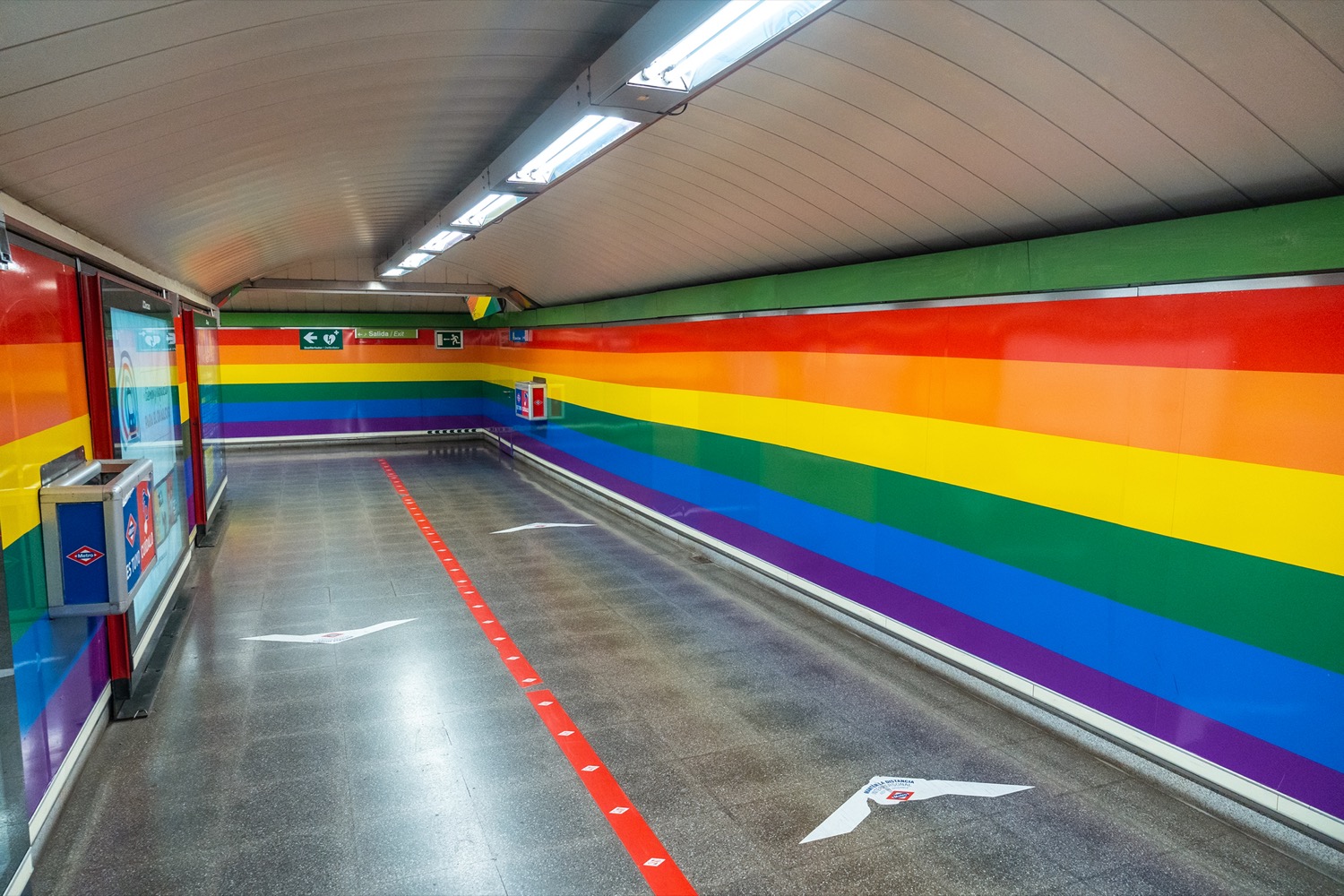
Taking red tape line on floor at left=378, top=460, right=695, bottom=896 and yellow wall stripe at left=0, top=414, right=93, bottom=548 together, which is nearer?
yellow wall stripe at left=0, top=414, right=93, bottom=548

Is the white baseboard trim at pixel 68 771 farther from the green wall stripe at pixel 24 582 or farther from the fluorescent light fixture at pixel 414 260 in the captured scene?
the fluorescent light fixture at pixel 414 260

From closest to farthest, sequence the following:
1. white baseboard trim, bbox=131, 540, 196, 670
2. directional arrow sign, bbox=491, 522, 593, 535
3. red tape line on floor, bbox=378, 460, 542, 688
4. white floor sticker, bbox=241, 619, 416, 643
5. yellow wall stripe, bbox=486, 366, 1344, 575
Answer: yellow wall stripe, bbox=486, 366, 1344, 575, white baseboard trim, bbox=131, 540, 196, 670, red tape line on floor, bbox=378, 460, 542, 688, white floor sticker, bbox=241, 619, 416, 643, directional arrow sign, bbox=491, 522, 593, 535

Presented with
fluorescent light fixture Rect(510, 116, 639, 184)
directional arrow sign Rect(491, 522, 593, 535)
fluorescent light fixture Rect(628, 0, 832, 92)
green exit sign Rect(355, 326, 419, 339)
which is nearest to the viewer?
fluorescent light fixture Rect(628, 0, 832, 92)

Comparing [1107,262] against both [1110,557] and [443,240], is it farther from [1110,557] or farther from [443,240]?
[443,240]

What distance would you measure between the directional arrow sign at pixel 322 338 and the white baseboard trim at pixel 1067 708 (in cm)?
1222

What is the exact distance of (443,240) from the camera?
27.4ft

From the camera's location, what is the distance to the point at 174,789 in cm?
404

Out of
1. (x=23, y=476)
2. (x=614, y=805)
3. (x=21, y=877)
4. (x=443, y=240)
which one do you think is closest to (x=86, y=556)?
(x=23, y=476)

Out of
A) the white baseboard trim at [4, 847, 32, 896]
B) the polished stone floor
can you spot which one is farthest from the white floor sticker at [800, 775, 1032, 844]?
the white baseboard trim at [4, 847, 32, 896]

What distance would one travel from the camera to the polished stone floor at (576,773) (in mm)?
3418

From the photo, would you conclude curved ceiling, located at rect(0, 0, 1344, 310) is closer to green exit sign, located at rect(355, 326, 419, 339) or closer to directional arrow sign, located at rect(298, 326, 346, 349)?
directional arrow sign, located at rect(298, 326, 346, 349)

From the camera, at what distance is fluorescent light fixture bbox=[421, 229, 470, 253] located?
7777mm

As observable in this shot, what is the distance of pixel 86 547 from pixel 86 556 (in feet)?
0.16

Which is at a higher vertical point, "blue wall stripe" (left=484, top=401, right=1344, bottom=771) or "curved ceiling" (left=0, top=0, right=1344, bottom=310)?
"curved ceiling" (left=0, top=0, right=1344, bottom=310)
